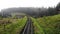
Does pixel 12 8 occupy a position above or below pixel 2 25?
above

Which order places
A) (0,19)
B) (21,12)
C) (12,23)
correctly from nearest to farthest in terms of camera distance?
(21,12), (0,19), (12,23)

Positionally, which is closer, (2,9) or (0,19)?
(2,9)

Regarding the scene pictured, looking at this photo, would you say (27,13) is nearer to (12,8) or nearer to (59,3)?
(12,8)

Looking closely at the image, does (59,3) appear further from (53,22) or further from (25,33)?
(25,33)

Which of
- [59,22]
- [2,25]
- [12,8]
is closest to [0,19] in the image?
[2,25]

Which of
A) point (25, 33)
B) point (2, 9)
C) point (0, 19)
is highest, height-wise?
point (2, 9)

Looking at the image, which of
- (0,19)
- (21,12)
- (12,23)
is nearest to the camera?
(21,12)

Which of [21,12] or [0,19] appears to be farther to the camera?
[0,19]

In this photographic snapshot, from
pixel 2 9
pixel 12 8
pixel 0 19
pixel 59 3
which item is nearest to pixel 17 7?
pixel 12 8

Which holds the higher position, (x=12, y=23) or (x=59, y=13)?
(x=59, y=13)
